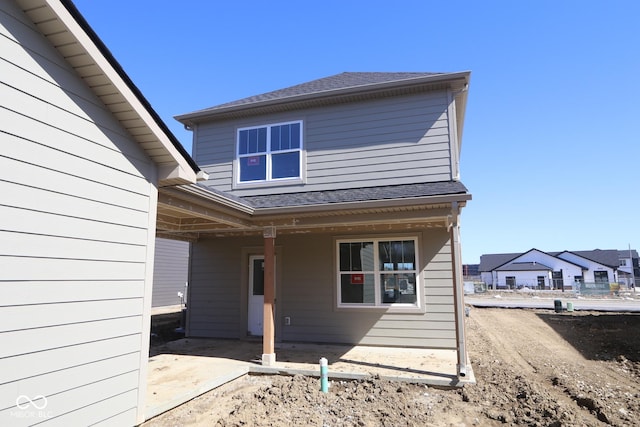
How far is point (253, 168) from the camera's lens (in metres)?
9.91

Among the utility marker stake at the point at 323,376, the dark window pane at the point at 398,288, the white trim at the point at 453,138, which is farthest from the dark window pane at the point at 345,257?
the utility marker stake at the point at 323,376

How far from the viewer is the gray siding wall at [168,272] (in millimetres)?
19094

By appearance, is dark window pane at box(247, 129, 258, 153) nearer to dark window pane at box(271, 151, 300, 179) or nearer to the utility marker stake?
dark window pane at box(271, 151, 300, 179)

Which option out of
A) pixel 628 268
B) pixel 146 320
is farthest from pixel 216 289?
pixel 628 268

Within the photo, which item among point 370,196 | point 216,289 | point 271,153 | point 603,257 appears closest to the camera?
point 370,196

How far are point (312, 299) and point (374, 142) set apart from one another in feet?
13.8

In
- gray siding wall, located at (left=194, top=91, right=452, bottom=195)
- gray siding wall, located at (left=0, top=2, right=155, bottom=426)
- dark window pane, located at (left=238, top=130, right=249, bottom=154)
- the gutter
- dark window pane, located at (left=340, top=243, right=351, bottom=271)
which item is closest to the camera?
gray siding wall, located at (left=0, top=2, right=155, bottom=426)

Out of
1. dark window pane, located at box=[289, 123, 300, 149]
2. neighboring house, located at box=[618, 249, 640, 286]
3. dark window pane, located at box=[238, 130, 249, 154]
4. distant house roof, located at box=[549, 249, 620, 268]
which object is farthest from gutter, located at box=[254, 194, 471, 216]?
neighboring house, located at box=[618, 249, 640, 286]

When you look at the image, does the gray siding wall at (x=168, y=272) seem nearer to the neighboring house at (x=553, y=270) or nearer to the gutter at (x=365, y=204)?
the gutter at (x=365, y=204)

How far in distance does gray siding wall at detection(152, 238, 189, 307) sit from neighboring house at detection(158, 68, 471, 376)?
9.44m

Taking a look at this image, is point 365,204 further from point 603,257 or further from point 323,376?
point 603,257

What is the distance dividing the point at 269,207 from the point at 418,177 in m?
3.63

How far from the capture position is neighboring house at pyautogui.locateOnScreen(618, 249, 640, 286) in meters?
55.4

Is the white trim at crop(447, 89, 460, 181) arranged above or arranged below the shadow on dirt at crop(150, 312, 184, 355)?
above
